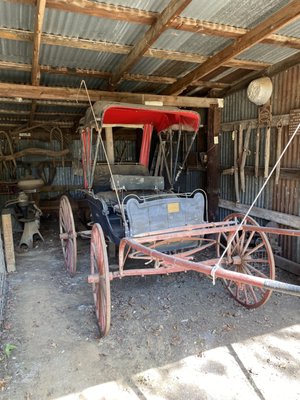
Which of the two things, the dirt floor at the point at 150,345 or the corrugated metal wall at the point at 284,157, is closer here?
the dirt floor at the point at 150,345

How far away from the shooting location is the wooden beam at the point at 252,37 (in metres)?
2.80

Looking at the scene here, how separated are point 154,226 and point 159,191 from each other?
1.36m

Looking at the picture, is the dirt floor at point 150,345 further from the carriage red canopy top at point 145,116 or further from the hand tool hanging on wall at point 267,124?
the carriage red canopy top at point 145,116

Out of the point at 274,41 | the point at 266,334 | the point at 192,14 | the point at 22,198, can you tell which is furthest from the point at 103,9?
the point at 22,198

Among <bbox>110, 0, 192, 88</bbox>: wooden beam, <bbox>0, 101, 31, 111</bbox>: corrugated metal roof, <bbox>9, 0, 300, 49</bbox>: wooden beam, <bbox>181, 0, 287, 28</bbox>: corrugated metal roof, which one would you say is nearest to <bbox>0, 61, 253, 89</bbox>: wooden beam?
<bbox>110, 0, 192, 88</bbox>: wooden beam

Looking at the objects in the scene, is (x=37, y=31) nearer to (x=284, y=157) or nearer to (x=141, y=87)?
(x=141, y=87)

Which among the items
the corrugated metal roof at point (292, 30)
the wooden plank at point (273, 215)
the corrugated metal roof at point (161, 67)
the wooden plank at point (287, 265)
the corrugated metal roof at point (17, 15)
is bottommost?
the wooden plank at point (287, 265)

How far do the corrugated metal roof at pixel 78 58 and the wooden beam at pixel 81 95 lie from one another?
382 millimetres

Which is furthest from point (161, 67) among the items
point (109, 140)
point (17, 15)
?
point (17, 15)

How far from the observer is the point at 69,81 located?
17.7ft

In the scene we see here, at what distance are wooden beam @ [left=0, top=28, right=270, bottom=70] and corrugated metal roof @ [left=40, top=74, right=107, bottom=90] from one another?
1.50 metres

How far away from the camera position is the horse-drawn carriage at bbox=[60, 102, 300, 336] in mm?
2688

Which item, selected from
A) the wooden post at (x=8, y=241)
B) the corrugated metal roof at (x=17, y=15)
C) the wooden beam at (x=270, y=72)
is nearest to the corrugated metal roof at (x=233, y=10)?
the wooden beam at (x=270, y=72)

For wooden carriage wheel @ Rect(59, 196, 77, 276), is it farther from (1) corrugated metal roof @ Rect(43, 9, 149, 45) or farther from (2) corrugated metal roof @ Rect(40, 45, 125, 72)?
(1) corrugated metal roof @ Rect(43, 9, 149, 45)
